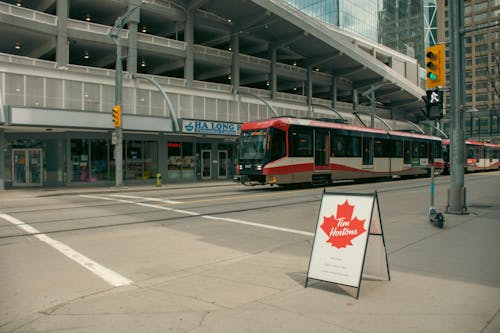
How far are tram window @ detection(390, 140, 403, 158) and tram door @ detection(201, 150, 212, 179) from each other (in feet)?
48.2

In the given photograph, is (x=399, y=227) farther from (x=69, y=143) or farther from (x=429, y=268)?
(x=69, y=143)

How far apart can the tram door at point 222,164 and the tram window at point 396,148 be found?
14.1 m

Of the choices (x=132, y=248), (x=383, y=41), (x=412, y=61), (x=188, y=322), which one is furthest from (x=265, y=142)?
(x=383, y=41)

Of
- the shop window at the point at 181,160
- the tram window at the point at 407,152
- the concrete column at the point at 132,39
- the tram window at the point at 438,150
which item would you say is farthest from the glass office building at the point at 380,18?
the shop window at the point at 181,160

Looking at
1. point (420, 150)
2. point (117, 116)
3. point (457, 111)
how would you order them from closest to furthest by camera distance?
point (457, 111)
point (117, 116)
point (420, 150)

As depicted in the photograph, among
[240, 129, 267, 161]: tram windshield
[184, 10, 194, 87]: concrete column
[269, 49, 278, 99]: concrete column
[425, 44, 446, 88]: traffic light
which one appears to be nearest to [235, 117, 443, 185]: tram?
[240, 129, 267, 161]: tram windshield

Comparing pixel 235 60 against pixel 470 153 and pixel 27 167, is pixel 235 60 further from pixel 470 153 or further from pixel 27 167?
pixel 470 153

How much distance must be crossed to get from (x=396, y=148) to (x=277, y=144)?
13.6 m

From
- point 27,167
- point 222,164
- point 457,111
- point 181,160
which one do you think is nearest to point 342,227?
point 457,111

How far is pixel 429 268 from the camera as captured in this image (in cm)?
639

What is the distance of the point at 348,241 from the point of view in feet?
17.5

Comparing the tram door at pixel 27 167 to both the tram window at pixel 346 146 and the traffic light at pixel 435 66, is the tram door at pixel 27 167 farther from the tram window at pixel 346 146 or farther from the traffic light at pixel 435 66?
the traffic light at pixel 435 66

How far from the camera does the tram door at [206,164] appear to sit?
34.9 m

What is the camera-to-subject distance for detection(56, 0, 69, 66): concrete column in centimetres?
2903
